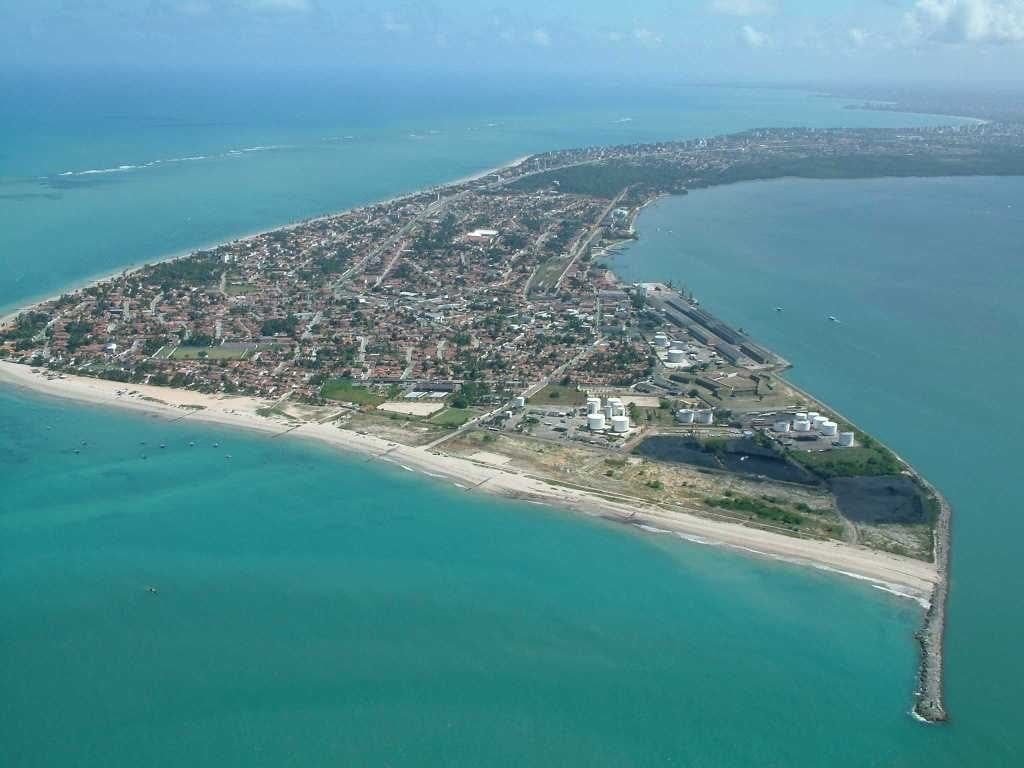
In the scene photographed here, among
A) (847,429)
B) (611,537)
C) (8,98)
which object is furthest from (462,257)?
(8,98)

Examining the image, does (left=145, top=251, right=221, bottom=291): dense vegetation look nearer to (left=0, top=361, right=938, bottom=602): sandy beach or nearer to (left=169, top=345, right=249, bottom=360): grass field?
(left=169, top=345, right=249, bottom=360): grass field

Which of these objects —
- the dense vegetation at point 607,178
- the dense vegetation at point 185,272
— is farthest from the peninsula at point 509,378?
the dense vegetation at point 607,178

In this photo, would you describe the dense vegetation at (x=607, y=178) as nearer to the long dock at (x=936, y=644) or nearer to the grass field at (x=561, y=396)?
the grass field at (x=561, y=396)

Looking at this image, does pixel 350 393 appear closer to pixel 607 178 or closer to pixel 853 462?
pixel 853 462

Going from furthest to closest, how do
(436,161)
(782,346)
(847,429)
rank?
(436,161) < (782,346) < (847,429)

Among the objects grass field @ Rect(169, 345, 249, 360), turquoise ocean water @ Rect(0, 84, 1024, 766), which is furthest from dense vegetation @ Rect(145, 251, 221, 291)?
turquoise ocean water @ Rect(0, 84, 1024, 766)

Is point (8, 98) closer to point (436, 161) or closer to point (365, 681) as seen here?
point (436, 161)
